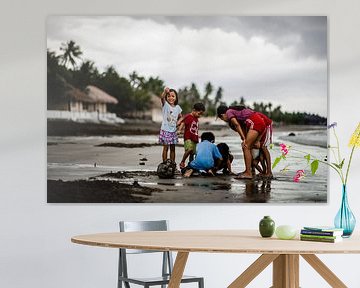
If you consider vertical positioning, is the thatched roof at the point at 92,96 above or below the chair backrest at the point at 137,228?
above

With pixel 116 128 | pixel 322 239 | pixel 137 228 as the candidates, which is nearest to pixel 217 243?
pixel 322 239

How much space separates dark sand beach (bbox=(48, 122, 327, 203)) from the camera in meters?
6.82

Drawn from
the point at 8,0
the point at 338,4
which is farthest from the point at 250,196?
the point at 8,0

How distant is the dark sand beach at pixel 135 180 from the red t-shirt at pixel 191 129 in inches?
4.8

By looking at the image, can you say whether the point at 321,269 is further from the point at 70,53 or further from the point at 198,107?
the point at 70,53

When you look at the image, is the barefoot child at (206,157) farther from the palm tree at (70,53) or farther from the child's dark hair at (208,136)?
the palm tree at (70,53)

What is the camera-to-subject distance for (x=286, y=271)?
4773 mm

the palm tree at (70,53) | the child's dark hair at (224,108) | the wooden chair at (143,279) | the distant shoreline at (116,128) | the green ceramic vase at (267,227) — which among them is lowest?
the wooden chair at (143,279)

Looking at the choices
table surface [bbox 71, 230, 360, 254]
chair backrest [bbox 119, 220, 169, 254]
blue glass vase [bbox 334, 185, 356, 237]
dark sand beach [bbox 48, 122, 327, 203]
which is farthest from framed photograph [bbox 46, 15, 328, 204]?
blue glass vase [bbox 334, 185, 356, 237]

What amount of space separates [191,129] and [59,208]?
1.23m

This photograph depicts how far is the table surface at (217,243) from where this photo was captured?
13.8 feet

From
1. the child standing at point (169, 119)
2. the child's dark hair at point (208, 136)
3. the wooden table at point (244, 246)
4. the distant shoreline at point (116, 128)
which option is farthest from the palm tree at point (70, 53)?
the wooden table at point (244, 246)

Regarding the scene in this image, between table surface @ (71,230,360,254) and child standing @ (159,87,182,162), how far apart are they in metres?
1.73

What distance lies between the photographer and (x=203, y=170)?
6.85 m
